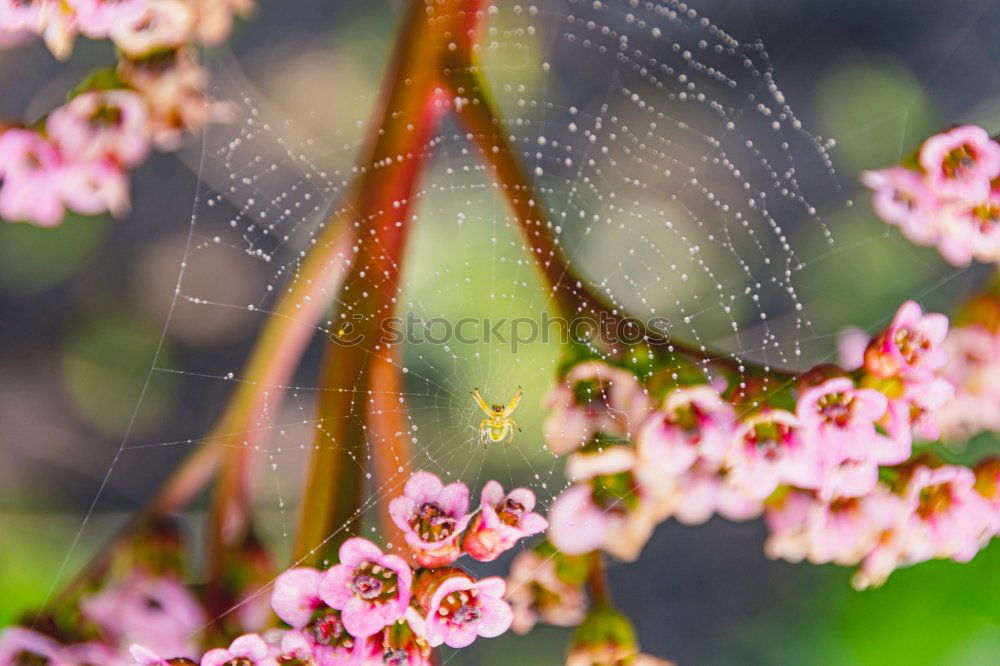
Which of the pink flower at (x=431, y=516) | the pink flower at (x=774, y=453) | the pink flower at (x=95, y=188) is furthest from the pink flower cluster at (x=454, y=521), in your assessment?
the pink flower at (x=95, y=188)

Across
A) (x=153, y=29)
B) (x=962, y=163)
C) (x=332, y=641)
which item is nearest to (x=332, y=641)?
(x=332, y=641)

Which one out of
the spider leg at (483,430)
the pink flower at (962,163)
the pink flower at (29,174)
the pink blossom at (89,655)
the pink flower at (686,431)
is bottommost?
the pink blossom at (89,655)

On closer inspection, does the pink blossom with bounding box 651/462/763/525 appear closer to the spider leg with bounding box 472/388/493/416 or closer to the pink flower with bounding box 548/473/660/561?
the pink flower with bounding box 548/473/660/561

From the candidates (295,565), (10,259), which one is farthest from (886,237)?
(10,259)

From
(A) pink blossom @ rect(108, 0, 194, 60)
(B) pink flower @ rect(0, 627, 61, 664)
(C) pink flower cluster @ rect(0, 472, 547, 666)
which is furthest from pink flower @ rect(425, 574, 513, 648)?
(A) pink blossom @ rect(108, 0, 194, 60)

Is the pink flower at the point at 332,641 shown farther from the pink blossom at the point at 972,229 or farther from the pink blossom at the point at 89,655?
the pink blossom at the point at 972,229

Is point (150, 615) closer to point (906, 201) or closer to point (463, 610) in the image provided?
point (463, 610)

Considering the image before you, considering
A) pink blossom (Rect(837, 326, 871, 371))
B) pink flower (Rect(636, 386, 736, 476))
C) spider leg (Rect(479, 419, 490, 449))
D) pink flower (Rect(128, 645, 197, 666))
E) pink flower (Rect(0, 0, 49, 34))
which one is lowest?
pink flower (Rect(128, 645, 197, 666))
